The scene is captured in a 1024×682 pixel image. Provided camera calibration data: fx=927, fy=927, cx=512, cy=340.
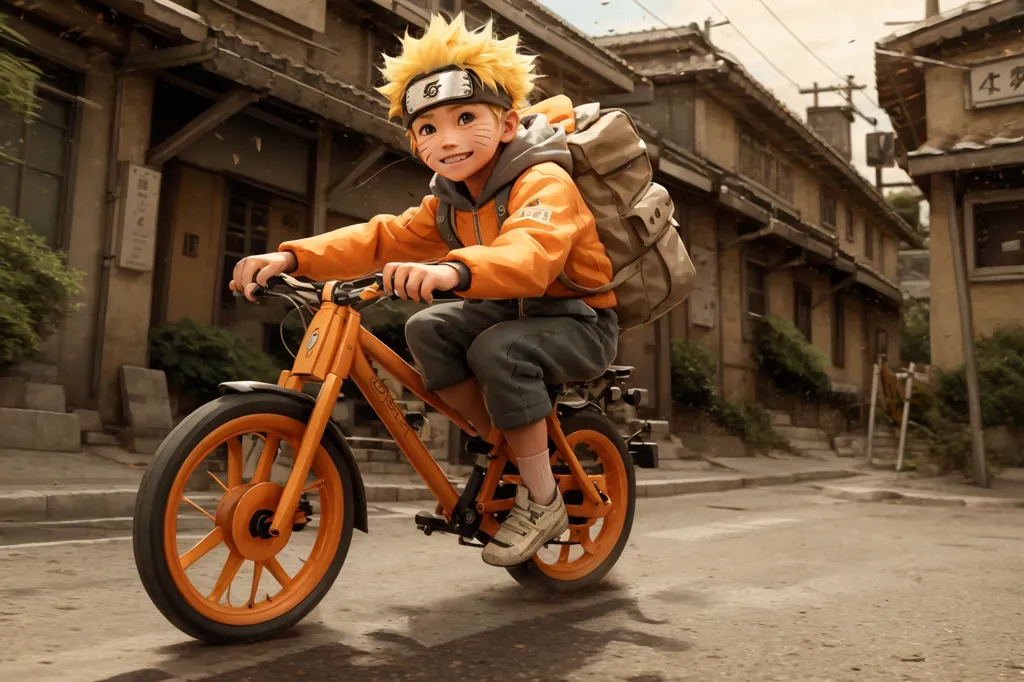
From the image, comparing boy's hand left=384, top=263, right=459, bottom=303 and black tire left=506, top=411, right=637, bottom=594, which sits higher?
boy's hand left=384, top=263, right=459, bottom=303

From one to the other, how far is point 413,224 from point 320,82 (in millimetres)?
7161

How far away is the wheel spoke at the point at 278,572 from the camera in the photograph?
2.55 meters

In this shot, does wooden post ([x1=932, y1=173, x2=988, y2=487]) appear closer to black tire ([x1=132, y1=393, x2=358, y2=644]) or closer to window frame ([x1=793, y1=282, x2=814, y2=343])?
black tire ([x1=132, y1=393, x2=358, y2=644])

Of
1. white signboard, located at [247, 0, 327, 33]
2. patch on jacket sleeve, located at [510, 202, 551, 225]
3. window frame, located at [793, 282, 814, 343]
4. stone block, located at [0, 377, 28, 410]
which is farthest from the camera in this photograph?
window frame, located at [793, 282, 814, 343]

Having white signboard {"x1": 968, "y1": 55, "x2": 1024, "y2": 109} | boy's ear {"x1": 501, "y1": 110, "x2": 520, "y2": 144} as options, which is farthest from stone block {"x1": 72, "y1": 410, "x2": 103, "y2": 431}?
white signboard {"x1": 968, "y1": 55, "x2": 1024, "y2": 109}

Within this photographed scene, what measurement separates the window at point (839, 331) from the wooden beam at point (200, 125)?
19510 mm

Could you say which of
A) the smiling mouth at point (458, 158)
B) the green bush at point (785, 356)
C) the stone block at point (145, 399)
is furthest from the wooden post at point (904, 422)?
the smiling mouth at point (458, 158)

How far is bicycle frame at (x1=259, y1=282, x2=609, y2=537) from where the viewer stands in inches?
99.5

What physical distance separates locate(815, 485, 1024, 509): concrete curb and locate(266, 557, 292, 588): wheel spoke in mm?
7910

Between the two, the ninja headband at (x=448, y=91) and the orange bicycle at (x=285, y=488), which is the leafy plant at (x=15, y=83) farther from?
the ninja headband at (x=448, y=91)

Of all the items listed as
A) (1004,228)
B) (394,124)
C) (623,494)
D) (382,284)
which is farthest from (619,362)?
(382,284)

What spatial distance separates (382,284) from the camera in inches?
99.8

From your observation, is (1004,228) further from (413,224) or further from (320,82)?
(413,224)

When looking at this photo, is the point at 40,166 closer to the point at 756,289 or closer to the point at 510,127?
the point at 510,127
